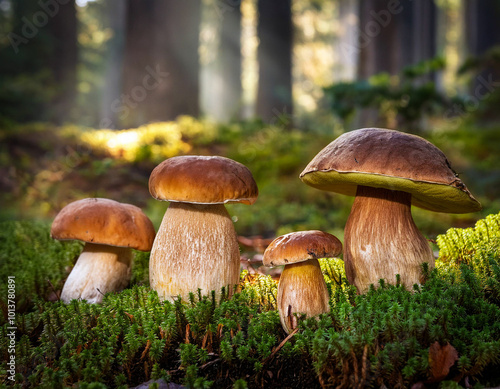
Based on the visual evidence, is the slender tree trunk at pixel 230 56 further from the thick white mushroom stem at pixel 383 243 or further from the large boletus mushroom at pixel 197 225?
the thick white mushroom stem at pixel 383 243

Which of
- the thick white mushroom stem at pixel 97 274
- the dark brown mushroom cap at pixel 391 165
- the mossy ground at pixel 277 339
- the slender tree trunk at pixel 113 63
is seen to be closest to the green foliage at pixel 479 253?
the mossy ground at pixel 277 339

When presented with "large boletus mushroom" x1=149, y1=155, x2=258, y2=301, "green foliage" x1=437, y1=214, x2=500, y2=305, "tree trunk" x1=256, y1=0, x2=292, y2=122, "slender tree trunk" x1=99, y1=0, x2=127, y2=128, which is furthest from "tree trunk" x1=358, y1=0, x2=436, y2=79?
"large boletus mushroom" x1=149, y1=155, x2=258, y2=301

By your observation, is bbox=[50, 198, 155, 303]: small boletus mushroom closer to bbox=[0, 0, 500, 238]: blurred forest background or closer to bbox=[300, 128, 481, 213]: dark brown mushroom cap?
bbox=[300, 128, 481, 213]: dark brown mushroom cap

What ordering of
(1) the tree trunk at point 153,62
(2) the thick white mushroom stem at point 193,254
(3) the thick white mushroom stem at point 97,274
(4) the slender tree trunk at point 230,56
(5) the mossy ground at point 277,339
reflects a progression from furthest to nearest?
(4) the slender tree trunk at point 230,56
(1) the tree trunk at point 153,62
(3) the thick white mushroom stem at point 97,274
(2) the thick white mushroom stem at point 193,254
(5) the mossy ground at point 277,339

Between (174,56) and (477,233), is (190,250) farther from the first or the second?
(174,56)

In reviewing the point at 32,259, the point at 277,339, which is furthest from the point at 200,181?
the point at 32,259
